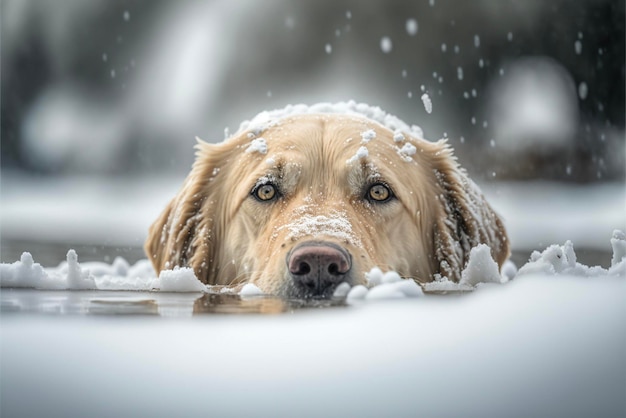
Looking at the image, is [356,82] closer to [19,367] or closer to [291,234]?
[291,234]

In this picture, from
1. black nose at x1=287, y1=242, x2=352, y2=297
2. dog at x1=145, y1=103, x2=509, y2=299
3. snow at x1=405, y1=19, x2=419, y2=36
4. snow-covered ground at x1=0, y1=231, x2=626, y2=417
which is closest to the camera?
snow-covered ground at x1=0, y1=231, x2=626, y2=417

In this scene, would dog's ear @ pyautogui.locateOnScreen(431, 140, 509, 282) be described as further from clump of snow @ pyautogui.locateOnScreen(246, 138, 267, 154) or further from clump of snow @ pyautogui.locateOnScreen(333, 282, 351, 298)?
clump of snow @ pyautogui.locateOnScreen(333, 282, 351, 298)

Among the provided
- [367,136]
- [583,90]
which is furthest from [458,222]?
[583,90]

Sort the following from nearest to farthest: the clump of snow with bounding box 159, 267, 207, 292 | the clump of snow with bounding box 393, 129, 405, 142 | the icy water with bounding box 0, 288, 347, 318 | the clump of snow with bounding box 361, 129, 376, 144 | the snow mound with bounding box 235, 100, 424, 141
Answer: the icy water with bounding box 0, 288, 347, 318 < the clump of snow with bounding box 159, 267, 207, 292 < the clump of snow with bounding box 361, 129, 376, 144 < the clump of snow with bounding box 393, 129, 405, 142 < the snow mound with bounding box 235, 100, 424, 141

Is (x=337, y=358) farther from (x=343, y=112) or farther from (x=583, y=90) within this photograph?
(x=583, y=90)

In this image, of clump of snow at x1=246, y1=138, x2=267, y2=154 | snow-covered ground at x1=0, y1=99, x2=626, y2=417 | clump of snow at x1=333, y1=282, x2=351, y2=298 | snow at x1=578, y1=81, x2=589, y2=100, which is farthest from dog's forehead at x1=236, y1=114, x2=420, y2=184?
snow at x1=578, y1=81, x2=589, y2=100

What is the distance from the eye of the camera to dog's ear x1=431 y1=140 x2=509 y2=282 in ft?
15.5

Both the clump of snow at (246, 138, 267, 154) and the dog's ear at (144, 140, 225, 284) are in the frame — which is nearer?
the clump of snow at (246, 138, 267, 154)

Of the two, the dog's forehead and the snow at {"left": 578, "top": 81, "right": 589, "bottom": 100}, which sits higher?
the snow at {"left": 578, "top": 81, "right": 589, "bottom": 100}

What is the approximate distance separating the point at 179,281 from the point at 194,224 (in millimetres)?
1571

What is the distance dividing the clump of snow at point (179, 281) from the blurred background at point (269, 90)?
3.19m

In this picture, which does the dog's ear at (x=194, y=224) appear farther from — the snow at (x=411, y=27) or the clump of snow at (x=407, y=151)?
the snow at (x=411, y=27)

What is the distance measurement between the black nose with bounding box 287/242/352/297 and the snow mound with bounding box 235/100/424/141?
2.04 meters

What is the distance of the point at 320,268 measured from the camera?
3.15 metres
